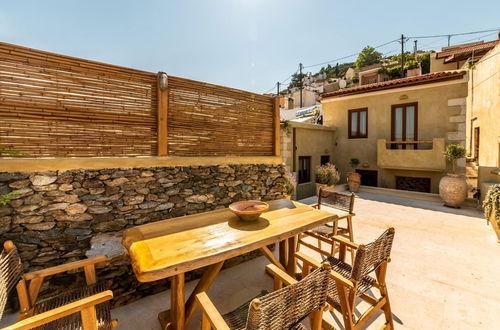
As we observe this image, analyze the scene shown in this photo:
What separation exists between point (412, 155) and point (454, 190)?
2313 millimetres

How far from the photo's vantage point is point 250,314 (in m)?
1.15

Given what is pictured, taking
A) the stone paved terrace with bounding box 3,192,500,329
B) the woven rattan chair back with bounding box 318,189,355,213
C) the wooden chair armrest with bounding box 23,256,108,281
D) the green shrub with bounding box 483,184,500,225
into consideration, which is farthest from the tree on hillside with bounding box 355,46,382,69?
the wooden chair armrest with bounding box 23,256,108,281

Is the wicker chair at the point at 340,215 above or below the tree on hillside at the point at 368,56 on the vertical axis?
below

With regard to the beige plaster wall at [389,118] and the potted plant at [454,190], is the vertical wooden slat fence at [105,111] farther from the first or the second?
the beige plaster wall at [389,118]

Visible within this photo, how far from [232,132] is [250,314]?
301cm

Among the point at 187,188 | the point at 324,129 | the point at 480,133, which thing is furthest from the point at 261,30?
the point at 480,133

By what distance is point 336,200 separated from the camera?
4070 mm

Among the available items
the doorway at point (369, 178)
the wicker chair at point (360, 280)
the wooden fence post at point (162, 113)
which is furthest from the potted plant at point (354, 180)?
the wooden fence post at point (162, 113)

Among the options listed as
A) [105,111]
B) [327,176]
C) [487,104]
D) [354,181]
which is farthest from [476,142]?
[105,111]

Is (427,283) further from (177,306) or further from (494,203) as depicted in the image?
(177,306)

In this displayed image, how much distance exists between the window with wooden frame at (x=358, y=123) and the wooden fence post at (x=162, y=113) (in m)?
Result: 9.92

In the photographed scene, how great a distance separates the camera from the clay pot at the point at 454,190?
6.63 metres

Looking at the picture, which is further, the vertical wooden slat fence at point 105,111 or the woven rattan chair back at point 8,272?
the vertical wooden slat fence at point 105,111

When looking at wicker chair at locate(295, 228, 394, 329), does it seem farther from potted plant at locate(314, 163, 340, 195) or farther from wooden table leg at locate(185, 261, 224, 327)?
potted plant at locate(314, 163, 340, 195)
